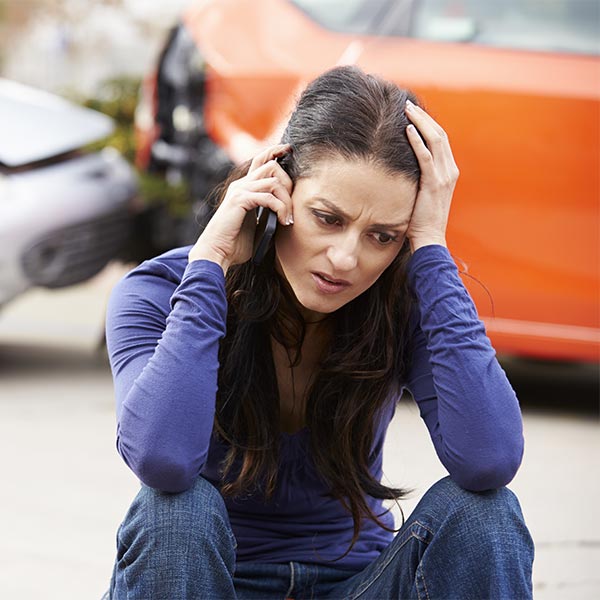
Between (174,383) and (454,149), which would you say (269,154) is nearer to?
(174,383)

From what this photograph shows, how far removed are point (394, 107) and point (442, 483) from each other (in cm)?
71

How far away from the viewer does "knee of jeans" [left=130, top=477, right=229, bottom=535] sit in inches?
79.6

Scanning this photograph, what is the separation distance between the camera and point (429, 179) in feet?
7.49

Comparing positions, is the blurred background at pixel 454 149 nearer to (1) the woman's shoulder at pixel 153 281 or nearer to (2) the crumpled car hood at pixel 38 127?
(2) the crumpled car hood at pixel 38 127

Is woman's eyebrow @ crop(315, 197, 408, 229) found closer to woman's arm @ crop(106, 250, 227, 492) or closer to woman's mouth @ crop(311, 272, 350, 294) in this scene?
woman's mouth @ crop(311, 272, 350, 294)

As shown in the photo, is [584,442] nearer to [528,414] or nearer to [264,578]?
[528,414]

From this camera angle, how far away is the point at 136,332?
2.26 m

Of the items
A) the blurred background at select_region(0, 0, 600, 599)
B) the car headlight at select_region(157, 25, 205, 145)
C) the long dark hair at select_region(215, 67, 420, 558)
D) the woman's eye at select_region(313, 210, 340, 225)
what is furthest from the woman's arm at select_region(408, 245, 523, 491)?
the car headlight at select_region(157, 25, 205, 145)

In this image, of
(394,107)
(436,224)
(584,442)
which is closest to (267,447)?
(436,224)

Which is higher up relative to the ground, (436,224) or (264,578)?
(436,224)

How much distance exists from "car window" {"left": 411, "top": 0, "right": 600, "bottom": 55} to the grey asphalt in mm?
1447

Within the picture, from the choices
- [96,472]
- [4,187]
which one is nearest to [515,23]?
[4,187]

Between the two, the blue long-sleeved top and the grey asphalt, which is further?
the grey asphalt

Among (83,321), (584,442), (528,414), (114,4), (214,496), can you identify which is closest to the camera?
(214,496)
